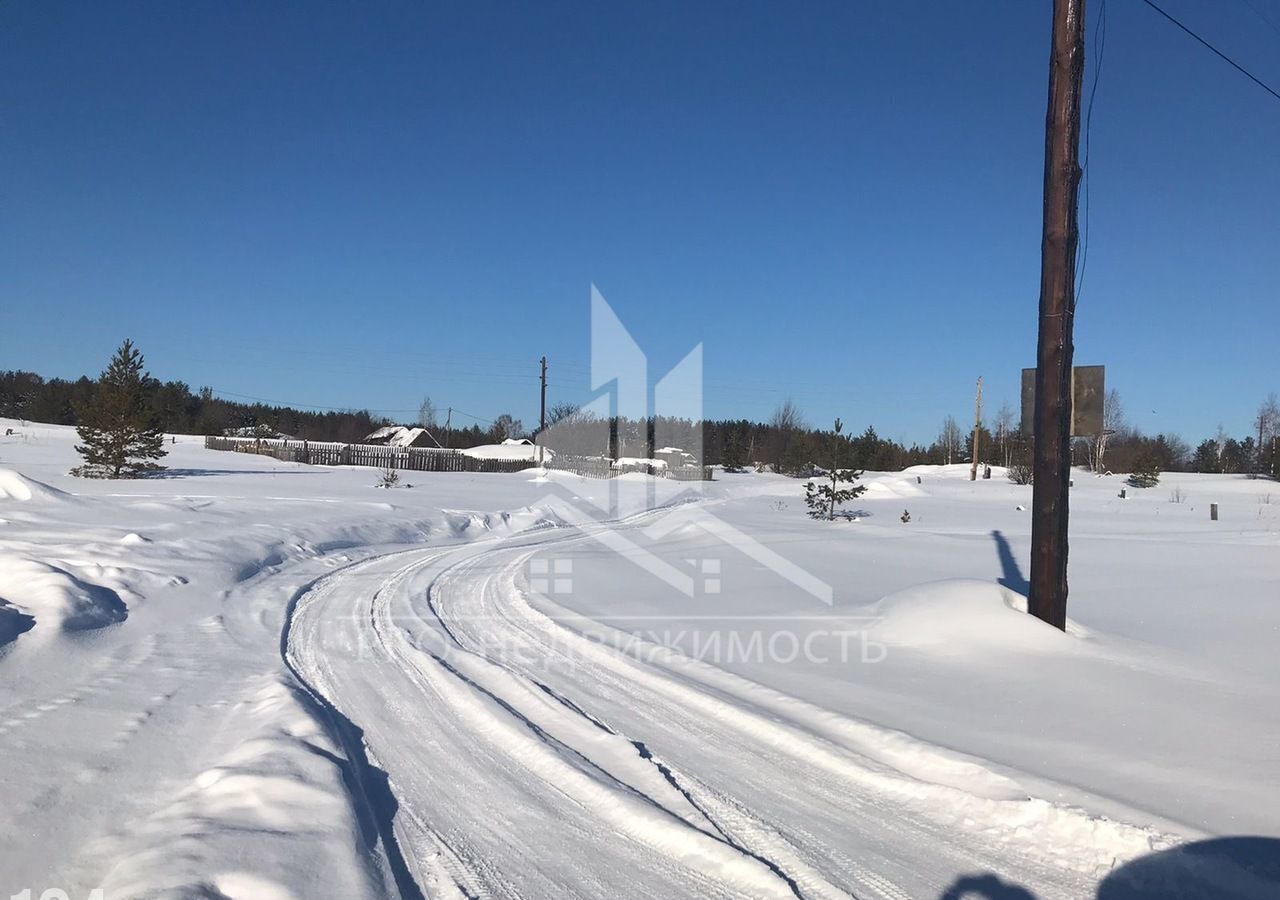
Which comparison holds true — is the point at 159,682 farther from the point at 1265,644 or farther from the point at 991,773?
the point at 1265,644

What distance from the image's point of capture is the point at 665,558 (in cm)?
1465

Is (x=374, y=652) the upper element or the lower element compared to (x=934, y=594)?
lower

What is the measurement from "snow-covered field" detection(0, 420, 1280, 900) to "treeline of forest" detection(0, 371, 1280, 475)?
30.4 metres

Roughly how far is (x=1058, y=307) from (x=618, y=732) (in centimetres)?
558

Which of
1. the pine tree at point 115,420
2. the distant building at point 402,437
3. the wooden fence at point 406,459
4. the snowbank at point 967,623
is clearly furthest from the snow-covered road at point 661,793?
the distant building at point 402,437

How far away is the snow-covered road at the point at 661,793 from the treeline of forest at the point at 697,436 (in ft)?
109

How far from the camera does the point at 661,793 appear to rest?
12.9 feet

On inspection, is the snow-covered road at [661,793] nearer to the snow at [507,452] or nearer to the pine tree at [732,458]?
the snow at [507,452]

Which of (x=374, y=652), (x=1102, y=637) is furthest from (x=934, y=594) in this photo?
(x=374, y=652)

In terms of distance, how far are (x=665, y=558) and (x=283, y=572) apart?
258 inches

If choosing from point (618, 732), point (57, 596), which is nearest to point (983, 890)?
point (618, 732)

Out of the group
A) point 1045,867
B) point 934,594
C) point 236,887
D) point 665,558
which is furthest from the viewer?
point 665,558

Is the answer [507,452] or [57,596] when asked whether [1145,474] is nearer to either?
[57,596]

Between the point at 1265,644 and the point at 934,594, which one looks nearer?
the point at 1265,644
